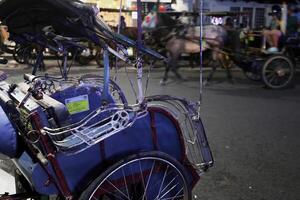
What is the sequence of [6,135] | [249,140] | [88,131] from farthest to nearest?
1. [249,140]
2. [88,131]
3. [6,135]

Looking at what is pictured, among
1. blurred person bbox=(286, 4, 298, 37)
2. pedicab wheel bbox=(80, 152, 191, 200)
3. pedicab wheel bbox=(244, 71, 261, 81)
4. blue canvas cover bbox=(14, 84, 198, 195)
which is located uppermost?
blue canvas cover bbox=(14, 84, 198, 195)

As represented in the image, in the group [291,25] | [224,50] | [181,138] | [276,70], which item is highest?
[181,138]

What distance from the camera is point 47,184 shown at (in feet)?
9.59

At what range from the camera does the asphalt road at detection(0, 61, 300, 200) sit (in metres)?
4.63

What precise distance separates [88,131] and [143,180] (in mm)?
566

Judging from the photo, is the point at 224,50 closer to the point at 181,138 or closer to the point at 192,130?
the point at 192,130

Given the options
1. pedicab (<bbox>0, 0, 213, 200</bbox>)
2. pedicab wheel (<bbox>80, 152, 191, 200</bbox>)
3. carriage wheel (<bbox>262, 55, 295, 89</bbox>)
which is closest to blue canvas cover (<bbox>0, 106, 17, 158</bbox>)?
pedicab (<bbox>0, 0, 213, 200</bbox>)

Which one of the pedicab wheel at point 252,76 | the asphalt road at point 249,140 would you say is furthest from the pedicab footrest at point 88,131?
the pedicab wheel at point 252,76

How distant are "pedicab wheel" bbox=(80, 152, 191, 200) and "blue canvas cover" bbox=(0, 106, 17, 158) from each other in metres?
0.52

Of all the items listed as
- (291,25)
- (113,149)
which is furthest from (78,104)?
(291,25)

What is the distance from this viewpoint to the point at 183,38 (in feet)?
39.0

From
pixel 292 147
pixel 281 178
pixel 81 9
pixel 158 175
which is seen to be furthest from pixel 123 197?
pixel 292 147

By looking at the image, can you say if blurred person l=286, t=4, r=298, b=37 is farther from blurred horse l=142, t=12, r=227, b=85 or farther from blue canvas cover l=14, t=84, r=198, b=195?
blue canvas cover l=14, t=84, r=198, b=195

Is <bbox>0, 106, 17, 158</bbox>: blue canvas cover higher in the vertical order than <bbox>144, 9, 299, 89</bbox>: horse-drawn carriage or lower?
higher
